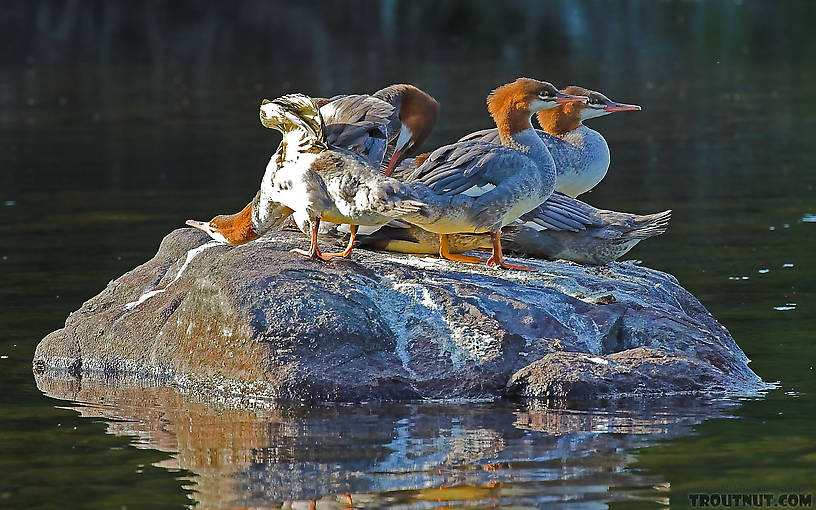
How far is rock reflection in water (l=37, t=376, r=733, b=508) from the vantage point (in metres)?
6.05

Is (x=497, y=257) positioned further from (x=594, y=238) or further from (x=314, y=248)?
(x=314, y=248)

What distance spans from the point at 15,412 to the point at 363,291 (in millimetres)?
2003

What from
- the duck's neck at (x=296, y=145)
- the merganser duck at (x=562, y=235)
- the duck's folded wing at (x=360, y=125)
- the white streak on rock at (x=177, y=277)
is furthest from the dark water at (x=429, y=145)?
the duck's folded wing at (x=360, y=125)

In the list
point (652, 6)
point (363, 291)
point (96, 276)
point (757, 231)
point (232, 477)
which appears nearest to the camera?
point (232, 477)

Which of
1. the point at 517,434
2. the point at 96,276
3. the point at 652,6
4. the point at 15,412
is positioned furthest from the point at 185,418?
the point at 652,6

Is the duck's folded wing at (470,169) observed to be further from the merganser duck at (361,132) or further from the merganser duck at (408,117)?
the merganser duck at (408,117)

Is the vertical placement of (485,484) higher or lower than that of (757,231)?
lower

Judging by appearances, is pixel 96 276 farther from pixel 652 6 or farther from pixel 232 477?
pixel 652 6

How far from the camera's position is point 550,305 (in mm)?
8109

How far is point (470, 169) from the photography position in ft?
26.7

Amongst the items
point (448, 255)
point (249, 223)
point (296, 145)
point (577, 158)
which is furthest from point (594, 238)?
point (249, 223)

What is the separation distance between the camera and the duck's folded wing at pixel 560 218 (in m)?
8.89

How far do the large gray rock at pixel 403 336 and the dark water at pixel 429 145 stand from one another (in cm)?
22

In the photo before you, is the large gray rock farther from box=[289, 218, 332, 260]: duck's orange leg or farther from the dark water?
the dark water
